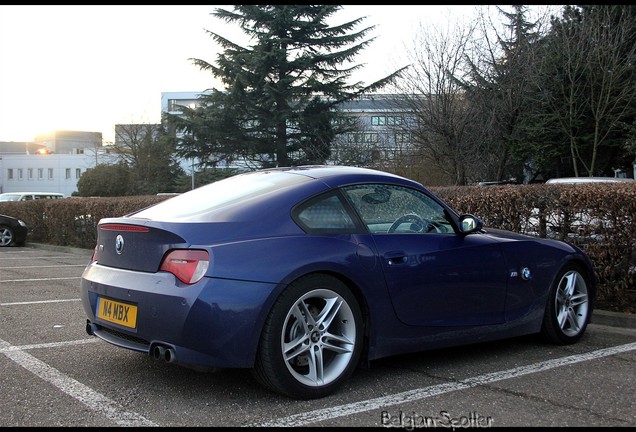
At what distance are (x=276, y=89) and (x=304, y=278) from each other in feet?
81.8

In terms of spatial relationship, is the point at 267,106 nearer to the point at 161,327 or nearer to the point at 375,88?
the point at 375,88

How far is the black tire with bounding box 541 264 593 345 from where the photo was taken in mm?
5066

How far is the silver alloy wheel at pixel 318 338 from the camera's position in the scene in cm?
368

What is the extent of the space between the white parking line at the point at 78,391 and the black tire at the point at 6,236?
14375mm

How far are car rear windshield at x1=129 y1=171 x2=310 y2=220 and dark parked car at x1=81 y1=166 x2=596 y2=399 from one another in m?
0.02

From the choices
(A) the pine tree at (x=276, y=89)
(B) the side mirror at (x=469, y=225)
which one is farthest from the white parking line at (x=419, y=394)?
(A) the pine tree at (x=276, y=89)

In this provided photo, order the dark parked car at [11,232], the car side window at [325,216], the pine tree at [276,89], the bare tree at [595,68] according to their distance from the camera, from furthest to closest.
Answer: the pine tree at [276,89] < the bare tree at [595,68] < the dark parked car at [11,232] < the car side window at [325,216]

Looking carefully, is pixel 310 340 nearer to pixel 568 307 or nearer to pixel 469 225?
pixel 469 225

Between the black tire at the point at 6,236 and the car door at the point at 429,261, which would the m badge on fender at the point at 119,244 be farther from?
the black tire at the point at 6,236

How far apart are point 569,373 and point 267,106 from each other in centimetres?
2537

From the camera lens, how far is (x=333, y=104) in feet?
95.4

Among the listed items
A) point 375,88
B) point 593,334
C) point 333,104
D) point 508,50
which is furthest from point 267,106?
point 593,334

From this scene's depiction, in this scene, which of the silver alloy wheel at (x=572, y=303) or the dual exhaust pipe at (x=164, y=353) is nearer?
the dual exhaust pipe at (x=164, y=353)

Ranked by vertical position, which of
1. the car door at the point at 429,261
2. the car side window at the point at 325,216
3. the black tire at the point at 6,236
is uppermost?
the car side window at the point at 325,216
